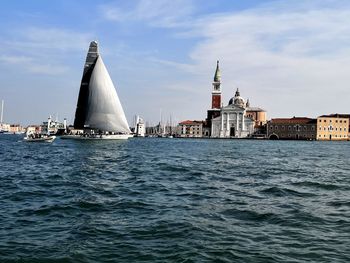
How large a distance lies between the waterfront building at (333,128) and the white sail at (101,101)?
8819 centimetres

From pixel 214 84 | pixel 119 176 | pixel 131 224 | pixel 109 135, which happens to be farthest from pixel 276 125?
pixel 131 224

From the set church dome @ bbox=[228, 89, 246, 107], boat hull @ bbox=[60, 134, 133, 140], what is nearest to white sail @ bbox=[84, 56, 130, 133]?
boat hull @ bbox=[60, 134, 133, 140]

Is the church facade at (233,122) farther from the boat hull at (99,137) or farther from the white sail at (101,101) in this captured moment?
the white sail at (101,101)

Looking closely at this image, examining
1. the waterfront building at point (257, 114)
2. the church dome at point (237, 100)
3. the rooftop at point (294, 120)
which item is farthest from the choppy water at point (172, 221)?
the waterfront building at point (257, 114)

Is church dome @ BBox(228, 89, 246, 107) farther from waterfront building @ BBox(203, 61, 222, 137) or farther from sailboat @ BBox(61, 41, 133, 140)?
sailboat @ BBox(61, 41, 133, 140)

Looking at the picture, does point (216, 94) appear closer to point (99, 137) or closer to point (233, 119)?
point (233, 119)

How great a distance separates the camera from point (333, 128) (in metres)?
142

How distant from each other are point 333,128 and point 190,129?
188 ft

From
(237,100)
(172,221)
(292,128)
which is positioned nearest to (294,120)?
(292,128)

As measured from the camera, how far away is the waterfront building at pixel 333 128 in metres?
139

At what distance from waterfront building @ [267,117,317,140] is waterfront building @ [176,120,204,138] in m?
32.2

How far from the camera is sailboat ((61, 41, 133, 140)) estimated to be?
222ft

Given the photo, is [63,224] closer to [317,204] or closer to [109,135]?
[317,204]

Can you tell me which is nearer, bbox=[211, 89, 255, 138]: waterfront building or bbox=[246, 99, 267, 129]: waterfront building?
bbox=[211, 89, 255, 138]: waterfront building
